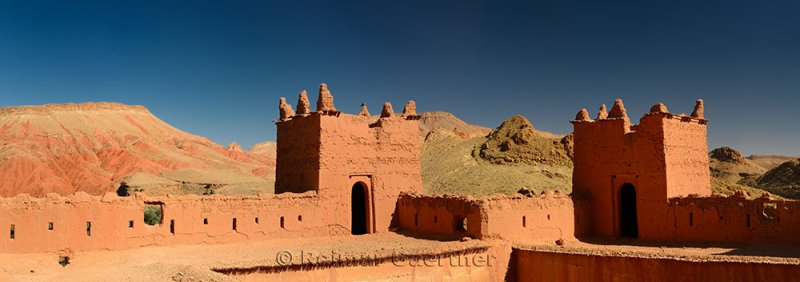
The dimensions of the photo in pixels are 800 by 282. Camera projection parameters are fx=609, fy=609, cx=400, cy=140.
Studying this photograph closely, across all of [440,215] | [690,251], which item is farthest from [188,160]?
[690,251]

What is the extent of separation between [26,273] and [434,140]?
36.7 metres

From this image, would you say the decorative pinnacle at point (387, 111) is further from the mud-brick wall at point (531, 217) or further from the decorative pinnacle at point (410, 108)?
the mud-brick wall at point (531, 217)

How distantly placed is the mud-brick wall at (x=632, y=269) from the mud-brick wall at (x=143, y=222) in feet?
20.7

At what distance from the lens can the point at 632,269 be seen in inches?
620

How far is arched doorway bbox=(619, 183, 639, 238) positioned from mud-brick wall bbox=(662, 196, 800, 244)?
2345 millimetres

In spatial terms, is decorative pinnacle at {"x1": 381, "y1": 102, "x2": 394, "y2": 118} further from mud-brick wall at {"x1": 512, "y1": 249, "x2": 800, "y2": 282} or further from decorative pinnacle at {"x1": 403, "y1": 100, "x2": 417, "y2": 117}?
mud-brick wall at {"x1": 512, "y1": 249, "x2": 800, "y2": 282}

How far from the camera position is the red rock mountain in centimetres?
5269

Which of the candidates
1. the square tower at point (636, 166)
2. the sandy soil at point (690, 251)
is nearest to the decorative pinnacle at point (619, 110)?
the square tower at point (636, 166)

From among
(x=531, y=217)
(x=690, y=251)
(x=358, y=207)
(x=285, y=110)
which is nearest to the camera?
(x=690, y=251)

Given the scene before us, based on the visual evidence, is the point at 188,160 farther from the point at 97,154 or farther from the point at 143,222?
the point at 143,222

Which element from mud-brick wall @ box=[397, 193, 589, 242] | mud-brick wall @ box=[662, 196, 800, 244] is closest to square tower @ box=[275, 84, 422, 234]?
mud-brick wall @ box=[397, 193, 589, 242]

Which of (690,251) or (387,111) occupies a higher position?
(387,111)

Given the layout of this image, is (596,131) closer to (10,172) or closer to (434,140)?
(434,140)

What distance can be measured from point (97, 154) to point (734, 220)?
61.7m
